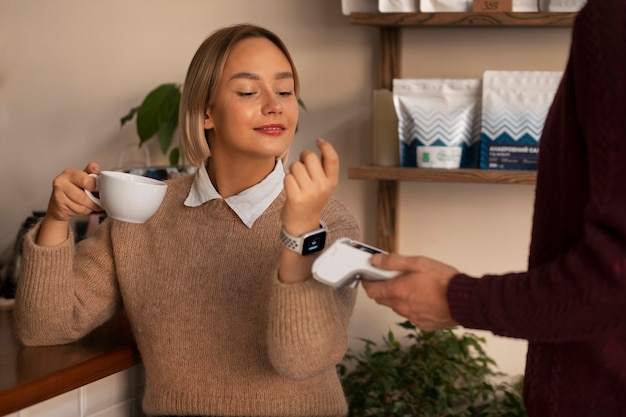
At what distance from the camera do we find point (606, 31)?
34.3 inches

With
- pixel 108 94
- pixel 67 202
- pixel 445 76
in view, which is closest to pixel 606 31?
pixel 67 202

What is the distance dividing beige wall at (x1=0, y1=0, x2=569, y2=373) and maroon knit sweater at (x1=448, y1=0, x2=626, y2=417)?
1285 mm

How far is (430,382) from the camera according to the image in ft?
7.11

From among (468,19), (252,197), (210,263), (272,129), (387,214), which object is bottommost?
(387,214)

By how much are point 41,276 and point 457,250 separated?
1.20 metres

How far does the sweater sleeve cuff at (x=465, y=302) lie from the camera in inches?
37.8

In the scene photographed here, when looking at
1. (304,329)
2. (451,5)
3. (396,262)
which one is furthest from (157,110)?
(396,262)

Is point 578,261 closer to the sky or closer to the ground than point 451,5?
closer to the ground

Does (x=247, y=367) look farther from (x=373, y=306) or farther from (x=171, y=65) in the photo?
(x=171, y=65)

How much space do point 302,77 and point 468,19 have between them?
0.55 metres

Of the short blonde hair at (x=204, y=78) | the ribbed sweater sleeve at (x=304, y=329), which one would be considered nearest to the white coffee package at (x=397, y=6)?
the short blonde hair at (x=204, y=78)

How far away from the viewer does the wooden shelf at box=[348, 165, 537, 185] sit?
2020 millimetres

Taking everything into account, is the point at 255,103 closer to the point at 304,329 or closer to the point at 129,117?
the point at 304,329

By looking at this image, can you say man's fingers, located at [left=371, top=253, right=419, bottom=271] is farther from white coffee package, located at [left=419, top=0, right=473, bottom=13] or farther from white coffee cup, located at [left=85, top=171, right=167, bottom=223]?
white coffee package, located at [left=419, top=0, right=473, bottom=13]
